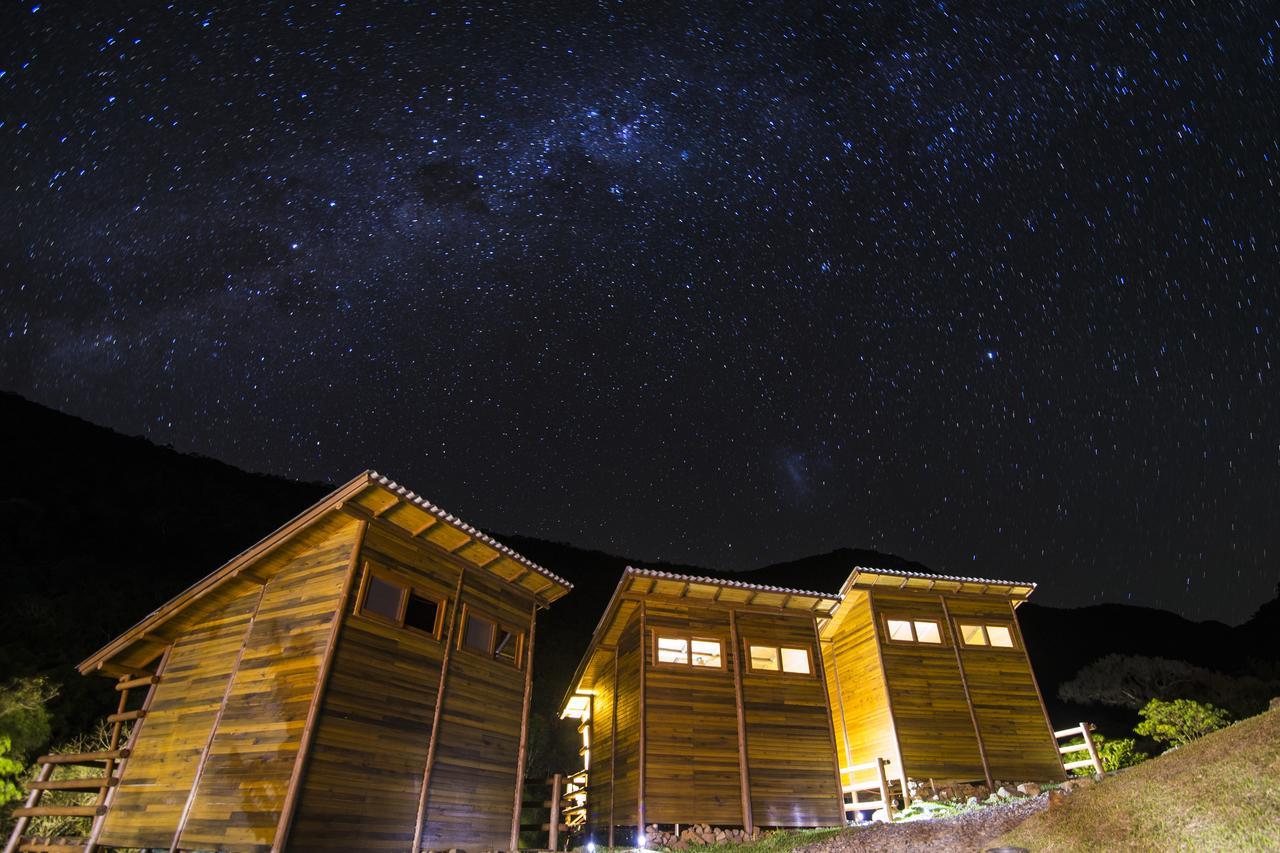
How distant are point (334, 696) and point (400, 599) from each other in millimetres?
2602

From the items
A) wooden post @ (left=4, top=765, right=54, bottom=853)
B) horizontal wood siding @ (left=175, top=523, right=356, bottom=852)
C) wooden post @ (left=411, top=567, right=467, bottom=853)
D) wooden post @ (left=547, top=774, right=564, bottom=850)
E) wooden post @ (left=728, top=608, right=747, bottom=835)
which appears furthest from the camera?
wooden post @ (left=728, top=608, right=747, bottom=835)

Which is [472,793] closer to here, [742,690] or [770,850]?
[770,850]

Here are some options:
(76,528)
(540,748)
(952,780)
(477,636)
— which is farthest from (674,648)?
(76,528)

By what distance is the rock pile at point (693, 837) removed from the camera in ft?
54.6

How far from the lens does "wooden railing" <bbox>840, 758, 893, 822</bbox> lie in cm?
1800

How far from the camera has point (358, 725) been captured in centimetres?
1352

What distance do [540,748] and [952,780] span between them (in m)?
23.2

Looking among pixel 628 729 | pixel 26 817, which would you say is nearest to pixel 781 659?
pixel 628 729

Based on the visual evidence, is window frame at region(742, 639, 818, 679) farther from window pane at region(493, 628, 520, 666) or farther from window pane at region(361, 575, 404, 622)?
window pane at region(361, 575, 404, 622)

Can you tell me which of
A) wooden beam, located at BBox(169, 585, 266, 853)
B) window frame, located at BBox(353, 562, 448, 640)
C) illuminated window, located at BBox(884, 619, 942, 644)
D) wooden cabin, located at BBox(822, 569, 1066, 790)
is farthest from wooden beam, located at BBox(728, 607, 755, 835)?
wooden beam, located at BBox(169, 585, 266, 853)

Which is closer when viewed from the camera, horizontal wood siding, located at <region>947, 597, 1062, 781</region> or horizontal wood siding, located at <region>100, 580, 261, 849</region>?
horizontal wood siding, located at <region>100, 580, 261, 849</region>

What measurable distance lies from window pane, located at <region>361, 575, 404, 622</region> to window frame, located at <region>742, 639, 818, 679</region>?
10.4 meters

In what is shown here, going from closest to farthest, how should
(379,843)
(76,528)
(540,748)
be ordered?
(379,843), (540,748), (76,528)

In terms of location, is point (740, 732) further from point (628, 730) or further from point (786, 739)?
point (628, 730)
